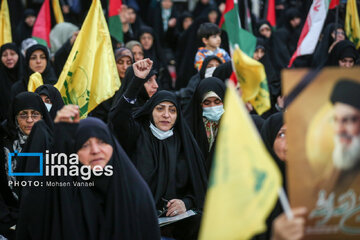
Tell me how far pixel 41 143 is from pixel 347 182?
250 cm

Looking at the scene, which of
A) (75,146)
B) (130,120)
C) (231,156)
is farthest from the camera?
(130,120)

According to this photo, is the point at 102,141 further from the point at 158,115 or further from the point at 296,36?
the point at 296,36

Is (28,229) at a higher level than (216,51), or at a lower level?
lower

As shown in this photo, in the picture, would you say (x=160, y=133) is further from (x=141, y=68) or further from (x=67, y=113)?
(x=67, y=113)

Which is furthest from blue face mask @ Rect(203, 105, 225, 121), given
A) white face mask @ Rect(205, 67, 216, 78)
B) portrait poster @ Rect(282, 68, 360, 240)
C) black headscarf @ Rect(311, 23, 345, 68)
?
portrait poster @ Rect(282, 68, 360, 240)

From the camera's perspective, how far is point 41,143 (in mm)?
4695

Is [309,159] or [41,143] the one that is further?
[41,143]

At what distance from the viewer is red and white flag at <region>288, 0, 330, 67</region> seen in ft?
22.2

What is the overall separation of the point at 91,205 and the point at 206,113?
2273 mm

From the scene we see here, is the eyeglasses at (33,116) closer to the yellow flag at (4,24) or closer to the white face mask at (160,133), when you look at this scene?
the white face mask at (160,133)

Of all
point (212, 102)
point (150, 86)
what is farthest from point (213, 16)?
point (212, 102)

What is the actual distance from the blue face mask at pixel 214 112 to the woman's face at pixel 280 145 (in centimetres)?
174

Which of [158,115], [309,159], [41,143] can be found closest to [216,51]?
[158,115]

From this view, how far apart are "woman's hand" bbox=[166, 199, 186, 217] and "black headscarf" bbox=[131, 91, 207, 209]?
76mm
